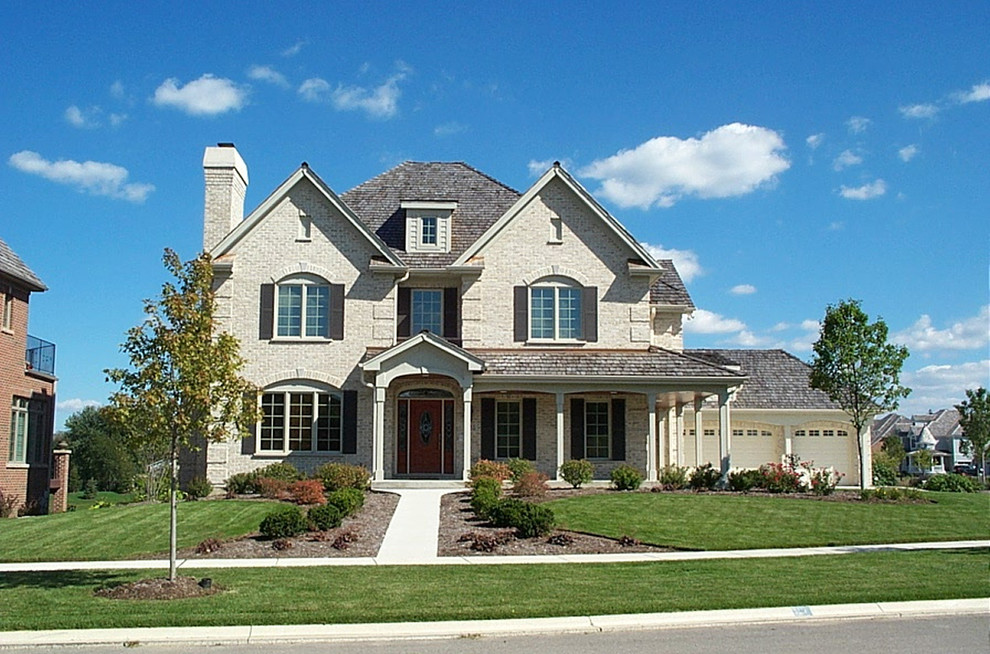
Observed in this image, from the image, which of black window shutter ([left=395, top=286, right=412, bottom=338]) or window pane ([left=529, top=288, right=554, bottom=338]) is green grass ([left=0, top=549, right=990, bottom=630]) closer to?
window pane ([left=529, top=288, right=554, bottom=338])

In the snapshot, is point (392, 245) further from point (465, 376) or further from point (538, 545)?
point (538, 545)

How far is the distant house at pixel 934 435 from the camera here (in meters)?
95.6

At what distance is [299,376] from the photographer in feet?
93.8

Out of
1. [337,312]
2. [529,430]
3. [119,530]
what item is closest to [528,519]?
[119,530]

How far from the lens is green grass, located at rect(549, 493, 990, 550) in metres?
18.8

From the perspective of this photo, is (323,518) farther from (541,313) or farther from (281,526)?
(541,313)

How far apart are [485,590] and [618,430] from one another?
53.7ft

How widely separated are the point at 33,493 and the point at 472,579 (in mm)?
21653

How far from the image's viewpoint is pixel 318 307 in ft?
95.5

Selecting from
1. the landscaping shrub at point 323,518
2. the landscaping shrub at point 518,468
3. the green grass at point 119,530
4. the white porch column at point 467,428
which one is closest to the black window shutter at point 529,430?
the landscaping shrub at point 518,468

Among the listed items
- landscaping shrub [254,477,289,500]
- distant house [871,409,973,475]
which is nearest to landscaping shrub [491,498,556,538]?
landscaping shrub [254,477,289,500]

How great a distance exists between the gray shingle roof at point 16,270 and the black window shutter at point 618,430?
1788 centimetres

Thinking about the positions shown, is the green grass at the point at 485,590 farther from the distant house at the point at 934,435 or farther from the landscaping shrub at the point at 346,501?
the distant house at the point at 934,435

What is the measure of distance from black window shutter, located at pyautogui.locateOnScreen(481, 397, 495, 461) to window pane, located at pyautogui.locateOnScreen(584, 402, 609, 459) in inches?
110
